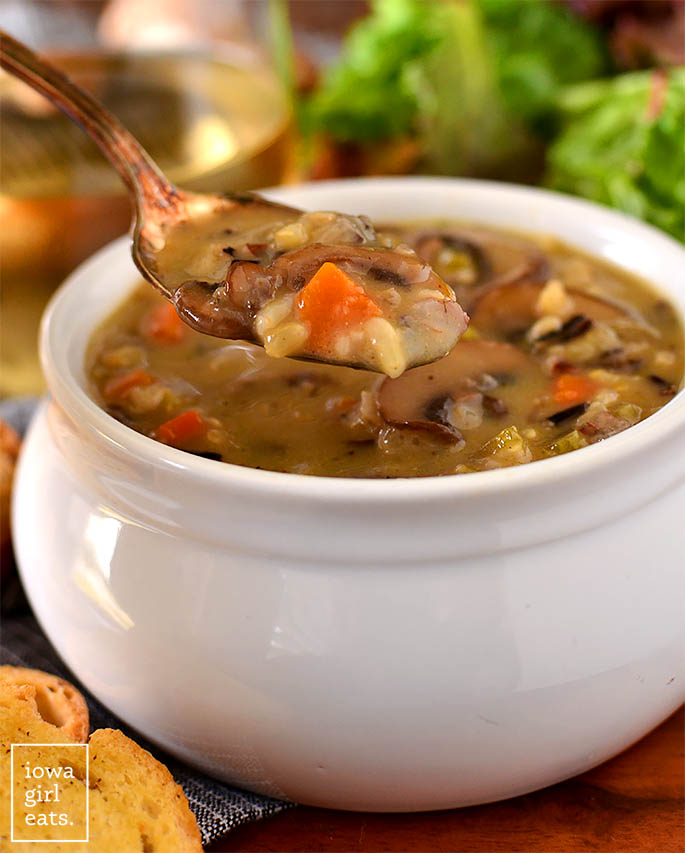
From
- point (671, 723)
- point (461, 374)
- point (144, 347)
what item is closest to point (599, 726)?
point (671, 723)

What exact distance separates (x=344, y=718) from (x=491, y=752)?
9.9 inches

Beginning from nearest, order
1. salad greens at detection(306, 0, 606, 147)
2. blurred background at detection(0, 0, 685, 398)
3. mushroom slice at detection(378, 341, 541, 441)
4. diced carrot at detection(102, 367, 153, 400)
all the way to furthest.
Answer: mushroom slice at detection(378, 341, 541, 441)
diced carrot at detection(102, 367, 153, 400)
blurred background at detection(0, 0, 685, 398)
salad greens at detection(306, 0, 606, 147)

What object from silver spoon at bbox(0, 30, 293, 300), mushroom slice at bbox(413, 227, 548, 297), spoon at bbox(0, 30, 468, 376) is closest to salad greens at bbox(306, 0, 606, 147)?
mushroom slice at bbox(413, 227, 548, 297)

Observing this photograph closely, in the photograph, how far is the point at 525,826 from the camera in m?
1.93

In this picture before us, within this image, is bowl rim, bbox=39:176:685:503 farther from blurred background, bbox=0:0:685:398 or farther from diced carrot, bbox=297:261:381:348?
blurred background, bbox=0:0:685:398

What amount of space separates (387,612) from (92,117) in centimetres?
128

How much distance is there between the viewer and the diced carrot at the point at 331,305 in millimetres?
1914

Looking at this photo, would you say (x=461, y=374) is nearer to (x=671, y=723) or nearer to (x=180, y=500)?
(x=180, y=500)

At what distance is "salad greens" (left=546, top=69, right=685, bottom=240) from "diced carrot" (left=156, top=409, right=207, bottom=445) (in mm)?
1971

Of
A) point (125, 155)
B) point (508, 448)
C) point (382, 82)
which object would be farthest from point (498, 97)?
point (508, 448)

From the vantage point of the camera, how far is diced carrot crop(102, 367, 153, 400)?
2.22 meters

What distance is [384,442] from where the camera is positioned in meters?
2.00

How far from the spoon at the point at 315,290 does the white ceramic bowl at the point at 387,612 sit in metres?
0.27

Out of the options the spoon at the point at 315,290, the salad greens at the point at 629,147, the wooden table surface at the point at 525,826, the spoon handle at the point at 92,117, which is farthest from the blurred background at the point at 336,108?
the wooden table surface at the point at 525,826
